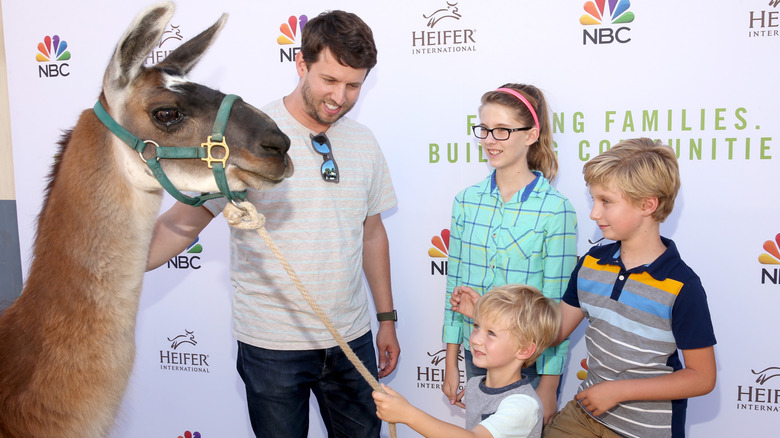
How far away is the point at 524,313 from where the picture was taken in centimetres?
173

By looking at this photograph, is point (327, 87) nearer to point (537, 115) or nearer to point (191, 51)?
point (191, 51)

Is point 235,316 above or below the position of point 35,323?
below

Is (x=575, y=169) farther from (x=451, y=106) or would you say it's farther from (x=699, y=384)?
(x=699, y=384)

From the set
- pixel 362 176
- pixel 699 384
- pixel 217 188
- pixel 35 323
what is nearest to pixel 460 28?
pixel 362 176

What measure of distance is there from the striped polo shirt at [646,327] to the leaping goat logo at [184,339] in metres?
2.71

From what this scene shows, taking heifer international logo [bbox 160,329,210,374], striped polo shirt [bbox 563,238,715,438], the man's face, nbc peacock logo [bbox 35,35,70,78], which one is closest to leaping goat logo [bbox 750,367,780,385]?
striped polo shirt [bbox 563,238,715,438]

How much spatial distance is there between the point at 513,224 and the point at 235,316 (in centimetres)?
122

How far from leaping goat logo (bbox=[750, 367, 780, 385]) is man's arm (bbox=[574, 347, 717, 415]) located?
1.37m

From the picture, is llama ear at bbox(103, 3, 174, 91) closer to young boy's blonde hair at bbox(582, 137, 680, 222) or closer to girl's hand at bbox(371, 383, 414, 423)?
girl's hand at bbox(371, 383, 414, 423)

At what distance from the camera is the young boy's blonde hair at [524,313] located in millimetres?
1709

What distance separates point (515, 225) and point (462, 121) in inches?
39.9

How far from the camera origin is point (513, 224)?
7.10 feet

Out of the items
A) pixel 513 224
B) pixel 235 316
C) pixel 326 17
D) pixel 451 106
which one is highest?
→ pixel 326 17

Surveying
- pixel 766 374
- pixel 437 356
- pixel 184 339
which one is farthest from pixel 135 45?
pixel 766 374
